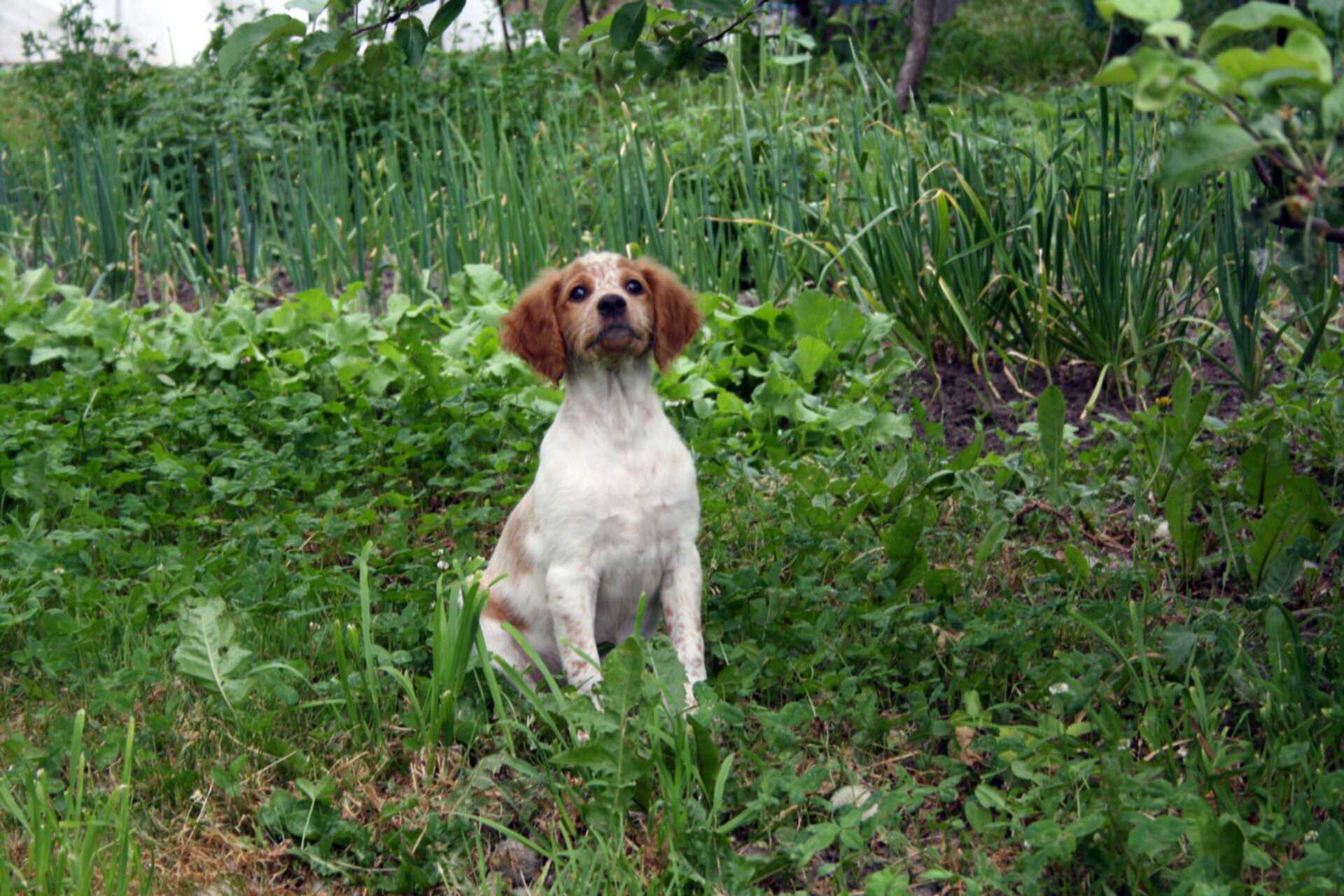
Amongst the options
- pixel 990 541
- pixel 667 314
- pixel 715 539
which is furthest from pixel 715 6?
pixel 715 539

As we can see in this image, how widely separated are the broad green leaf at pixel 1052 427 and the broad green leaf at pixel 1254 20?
7.71 ft

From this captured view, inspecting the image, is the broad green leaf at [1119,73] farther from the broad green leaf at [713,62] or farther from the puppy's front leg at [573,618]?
the puppy's front leg at [573,618]

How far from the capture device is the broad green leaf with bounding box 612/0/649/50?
2.27 meters

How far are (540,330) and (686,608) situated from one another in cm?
66

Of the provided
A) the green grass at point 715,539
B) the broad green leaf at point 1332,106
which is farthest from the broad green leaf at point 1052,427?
the broad green leaf at point 1332,106

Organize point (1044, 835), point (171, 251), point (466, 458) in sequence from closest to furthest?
point (1044, 835) → point (466, 458) → point (171, 251)

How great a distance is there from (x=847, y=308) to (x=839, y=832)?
2649mm

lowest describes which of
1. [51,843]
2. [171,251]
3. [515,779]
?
[515,779]

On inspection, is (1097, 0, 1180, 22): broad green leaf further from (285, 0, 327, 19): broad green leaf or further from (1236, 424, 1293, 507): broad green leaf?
(1236, 424, 1293, 507): broad green leaf

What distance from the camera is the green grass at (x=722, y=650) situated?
2.23 meters

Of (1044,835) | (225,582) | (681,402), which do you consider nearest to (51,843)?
(225,582)

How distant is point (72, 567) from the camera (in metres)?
3.47

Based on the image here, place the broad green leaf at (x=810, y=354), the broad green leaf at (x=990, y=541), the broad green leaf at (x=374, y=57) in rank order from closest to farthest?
the broad green leaf at (x=374, y=57)
the broad green leaf at (x=990, y=541)
the broad green leaf at (x=810, y=354)

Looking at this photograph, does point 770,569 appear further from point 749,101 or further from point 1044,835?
point 749,101
